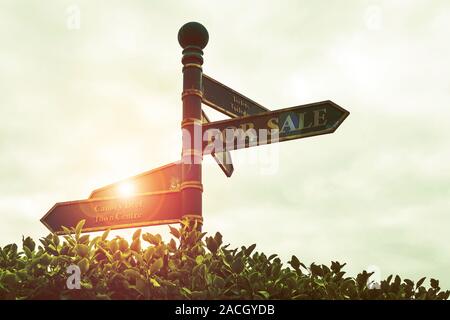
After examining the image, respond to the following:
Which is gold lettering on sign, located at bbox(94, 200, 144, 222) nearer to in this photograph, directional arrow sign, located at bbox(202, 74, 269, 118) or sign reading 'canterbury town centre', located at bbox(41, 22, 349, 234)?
sign reading 'canterbury town centre', located at bbox(41, 22, 349, 234)

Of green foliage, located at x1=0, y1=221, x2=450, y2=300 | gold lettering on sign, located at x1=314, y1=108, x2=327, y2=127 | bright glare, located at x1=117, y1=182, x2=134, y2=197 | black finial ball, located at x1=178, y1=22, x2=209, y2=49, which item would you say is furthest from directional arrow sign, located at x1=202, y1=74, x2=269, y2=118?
green foliage, located at x1=0, y1=221, x2=450, y2=300

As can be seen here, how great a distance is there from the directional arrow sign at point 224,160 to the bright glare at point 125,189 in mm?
1168

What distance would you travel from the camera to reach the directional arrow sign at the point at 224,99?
7797 millimetres

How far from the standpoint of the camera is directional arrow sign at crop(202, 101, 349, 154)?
7.00 m

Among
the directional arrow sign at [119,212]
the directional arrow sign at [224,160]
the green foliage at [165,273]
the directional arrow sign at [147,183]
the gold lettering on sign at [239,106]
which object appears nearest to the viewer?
the green foliage at [165,273]

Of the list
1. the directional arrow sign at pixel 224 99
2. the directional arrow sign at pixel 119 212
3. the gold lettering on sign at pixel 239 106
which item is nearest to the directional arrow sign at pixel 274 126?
the directional arrow sign at pixel 224 99

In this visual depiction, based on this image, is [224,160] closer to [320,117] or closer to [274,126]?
[274,126]

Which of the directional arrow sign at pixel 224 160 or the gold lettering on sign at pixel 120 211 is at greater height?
the directional arrow sign at pixel 224 160

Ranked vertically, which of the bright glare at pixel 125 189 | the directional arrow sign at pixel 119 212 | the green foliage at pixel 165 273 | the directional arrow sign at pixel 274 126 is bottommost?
the green foliage at pixel 165 273

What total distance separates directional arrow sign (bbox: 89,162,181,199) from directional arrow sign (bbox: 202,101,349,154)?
516mm

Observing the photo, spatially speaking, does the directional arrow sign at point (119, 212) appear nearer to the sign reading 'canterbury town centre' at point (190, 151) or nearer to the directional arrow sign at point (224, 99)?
the sign reading 'canterbury town centre' at point (190, 151)
